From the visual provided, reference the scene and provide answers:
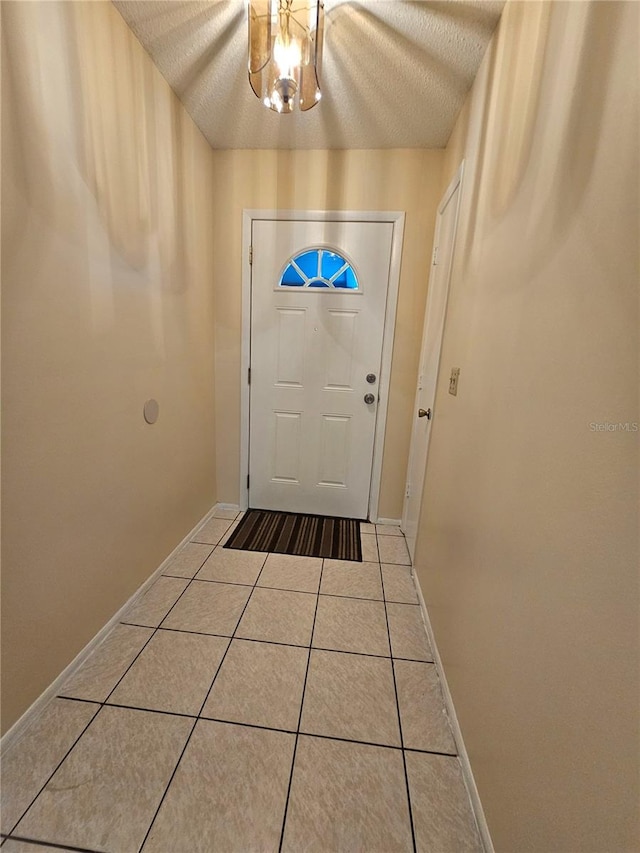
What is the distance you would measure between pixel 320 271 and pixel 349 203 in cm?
43

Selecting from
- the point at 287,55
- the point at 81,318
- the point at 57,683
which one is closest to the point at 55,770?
the point at 57,683

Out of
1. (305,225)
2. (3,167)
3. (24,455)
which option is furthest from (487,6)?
(24,455)

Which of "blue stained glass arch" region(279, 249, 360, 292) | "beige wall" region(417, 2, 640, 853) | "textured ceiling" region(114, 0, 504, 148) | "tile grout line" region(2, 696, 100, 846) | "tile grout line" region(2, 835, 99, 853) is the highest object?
"textured ceiling" region(114, 0, 504, 148)

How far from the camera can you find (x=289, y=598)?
176 cm

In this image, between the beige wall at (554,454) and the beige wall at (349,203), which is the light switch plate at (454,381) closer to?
the beige wall at (554,454)

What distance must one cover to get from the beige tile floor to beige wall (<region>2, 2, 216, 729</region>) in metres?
0.22

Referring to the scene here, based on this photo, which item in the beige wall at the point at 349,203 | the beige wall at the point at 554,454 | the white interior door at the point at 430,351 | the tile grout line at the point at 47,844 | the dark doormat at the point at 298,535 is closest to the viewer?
the beige wall at the point at 554,454

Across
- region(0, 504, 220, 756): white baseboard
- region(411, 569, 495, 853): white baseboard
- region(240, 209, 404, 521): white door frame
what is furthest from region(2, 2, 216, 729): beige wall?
region(411, 569, 495, 853): white baseboard

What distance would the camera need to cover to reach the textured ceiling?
1.28 metres

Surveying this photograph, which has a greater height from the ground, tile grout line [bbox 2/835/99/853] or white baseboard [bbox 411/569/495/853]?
white baseboard [bbox 411/569/495/853]

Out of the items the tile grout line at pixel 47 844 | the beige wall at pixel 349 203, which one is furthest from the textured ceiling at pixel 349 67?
the tile grout line at pixel 47 844

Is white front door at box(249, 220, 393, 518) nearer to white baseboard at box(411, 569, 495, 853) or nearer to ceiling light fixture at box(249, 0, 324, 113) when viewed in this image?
ceiling light fixture at box(249, 0, 324, 113)

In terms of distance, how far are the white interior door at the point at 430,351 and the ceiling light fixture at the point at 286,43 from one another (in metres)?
0.84

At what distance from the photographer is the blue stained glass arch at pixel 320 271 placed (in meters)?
2.24
